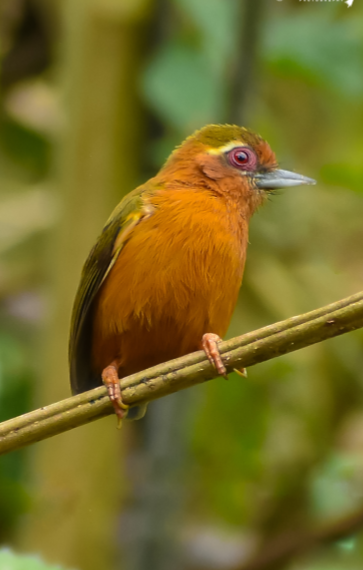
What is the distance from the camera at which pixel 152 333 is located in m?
2.96

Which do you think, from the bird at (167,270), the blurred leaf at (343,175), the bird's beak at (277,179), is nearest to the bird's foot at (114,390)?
the bird at (167,270)

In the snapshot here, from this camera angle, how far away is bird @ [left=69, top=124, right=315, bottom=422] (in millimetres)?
2895

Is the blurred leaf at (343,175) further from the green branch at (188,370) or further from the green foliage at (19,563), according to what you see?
the green foliage at (19,563)

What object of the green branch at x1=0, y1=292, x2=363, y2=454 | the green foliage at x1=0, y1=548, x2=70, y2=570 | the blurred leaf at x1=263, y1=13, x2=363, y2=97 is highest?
the blurred leaf at x1=263, y1=13, x2=363, y2=97

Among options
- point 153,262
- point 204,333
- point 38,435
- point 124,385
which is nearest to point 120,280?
point 153,262

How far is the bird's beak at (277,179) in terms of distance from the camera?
3.32m

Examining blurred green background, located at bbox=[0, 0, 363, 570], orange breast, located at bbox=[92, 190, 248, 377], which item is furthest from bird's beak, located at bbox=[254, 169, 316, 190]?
blurred green background, located at bbox=[0, 0, 363, 570]

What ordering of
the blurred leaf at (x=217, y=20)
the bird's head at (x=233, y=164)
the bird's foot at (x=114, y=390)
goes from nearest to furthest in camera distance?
the bird's foot at (x=114, y=390)
the bird's head at (x=233, y=164)
the blurred leaf at (x=217, y=20)

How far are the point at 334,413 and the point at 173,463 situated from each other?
40.2 inches

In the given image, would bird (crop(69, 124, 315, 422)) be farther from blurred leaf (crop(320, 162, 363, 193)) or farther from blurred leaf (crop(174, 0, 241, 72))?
blurred leaf (crop(174, 0, 241, 72))

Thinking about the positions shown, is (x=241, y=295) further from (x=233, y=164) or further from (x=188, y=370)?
(x=188, y=370)

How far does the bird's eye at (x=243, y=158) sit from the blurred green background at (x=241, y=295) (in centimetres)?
40

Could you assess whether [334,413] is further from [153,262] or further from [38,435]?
[38,435]

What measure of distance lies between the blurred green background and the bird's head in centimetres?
33
